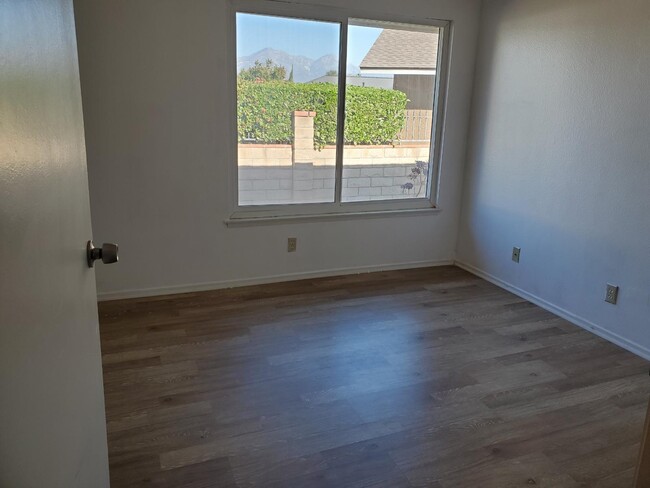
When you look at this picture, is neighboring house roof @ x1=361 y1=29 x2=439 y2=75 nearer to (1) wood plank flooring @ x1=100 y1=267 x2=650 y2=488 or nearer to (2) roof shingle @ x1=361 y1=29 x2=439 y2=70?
(2) roof shingle @ x1=361 y1=29 x2=439 y2=70

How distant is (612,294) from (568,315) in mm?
391

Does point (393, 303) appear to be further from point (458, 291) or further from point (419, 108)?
point (419, 108)

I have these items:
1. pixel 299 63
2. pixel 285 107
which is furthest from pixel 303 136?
pixel 299 63

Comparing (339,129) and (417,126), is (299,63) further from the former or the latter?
(417,126)

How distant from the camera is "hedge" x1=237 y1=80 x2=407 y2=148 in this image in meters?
3.69

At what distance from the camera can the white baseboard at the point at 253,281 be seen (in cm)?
363

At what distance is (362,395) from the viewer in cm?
246

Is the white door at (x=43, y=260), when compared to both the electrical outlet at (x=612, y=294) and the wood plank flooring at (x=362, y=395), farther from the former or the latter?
the electrical outlet at (x=612, y=294)

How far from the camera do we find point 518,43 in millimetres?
3771

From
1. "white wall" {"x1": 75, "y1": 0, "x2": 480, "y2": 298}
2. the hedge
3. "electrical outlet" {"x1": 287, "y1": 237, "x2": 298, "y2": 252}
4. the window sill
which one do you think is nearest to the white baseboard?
"white wall" {"x1": 75, "y1": 0, "x2": 480, "y2": 298}

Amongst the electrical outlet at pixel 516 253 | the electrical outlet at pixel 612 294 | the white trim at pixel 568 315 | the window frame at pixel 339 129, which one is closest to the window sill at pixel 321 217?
the window frame at pixel 339 129

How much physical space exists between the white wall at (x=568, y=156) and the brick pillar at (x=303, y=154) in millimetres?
1460

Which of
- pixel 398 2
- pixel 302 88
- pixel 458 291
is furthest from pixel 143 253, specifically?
pixel 398 2

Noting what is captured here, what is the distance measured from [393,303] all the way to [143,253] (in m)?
1.87
